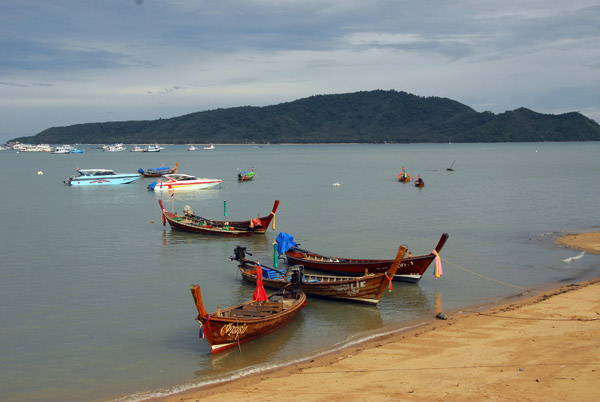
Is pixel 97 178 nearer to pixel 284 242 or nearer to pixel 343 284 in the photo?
pixel 284 242

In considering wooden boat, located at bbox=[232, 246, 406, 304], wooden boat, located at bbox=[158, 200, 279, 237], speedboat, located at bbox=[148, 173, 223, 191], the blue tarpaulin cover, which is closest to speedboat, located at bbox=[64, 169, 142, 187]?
speedboat, located at bbox=[148, 173, 223, 191]

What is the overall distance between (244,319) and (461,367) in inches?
239

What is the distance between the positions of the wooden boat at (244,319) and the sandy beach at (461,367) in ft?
6.10

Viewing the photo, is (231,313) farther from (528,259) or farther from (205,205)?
(205,205)

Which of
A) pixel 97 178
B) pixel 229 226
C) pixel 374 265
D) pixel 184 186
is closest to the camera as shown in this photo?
pixel 374 265

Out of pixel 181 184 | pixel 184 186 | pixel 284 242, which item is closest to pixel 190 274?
pixel 284 242

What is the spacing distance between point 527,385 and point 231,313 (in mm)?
8726

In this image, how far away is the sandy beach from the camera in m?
→ 11.9

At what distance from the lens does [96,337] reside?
17625 millimetres

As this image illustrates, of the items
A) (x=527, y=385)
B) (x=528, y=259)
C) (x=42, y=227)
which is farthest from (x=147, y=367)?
(x=42, y=227)

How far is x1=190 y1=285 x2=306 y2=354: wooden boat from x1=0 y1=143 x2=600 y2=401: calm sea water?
37cm

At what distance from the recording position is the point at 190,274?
25.3 m

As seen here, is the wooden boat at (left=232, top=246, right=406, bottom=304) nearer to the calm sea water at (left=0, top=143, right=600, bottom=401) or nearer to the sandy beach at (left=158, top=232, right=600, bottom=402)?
the calm sea water at (left=0, top=143, right=600, bottom=401)

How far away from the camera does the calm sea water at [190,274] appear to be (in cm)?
1547
